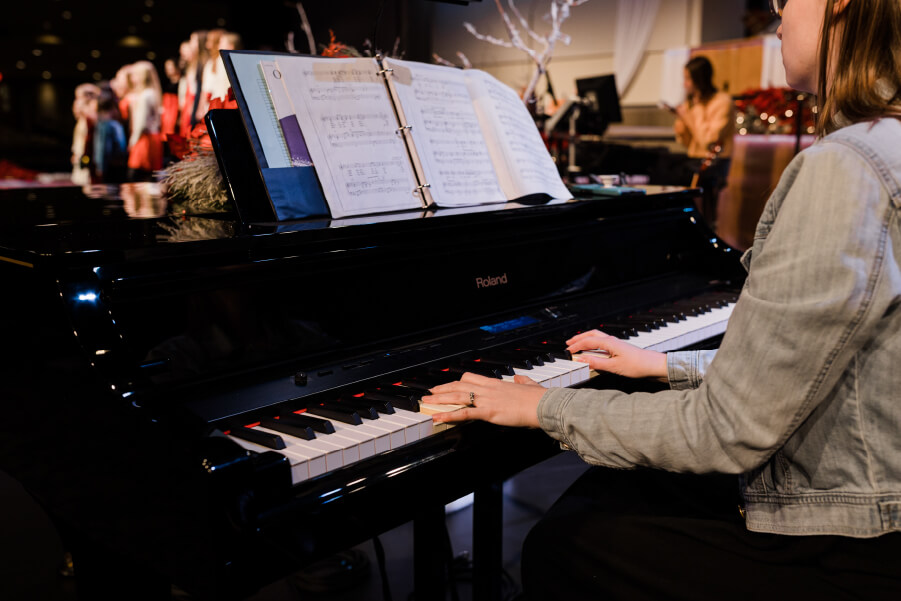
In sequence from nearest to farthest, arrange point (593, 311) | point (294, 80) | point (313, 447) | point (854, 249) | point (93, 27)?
point (854, 249) < point (313, 447) < point (294, 80) < point (593, 311) < point (93, 27)

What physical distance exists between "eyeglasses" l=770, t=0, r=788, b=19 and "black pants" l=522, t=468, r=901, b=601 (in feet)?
2.70

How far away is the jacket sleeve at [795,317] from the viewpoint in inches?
36.1

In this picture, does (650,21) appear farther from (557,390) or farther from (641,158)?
(557,390)

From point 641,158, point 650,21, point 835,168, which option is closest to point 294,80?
point 835,168

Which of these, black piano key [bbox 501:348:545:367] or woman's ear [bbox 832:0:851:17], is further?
black piano key [bbox 501:348:545:367]

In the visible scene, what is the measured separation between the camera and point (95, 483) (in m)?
1.22

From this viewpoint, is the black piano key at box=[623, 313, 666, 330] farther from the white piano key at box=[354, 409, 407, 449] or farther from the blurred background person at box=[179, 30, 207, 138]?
the blurred background person at box=[179, 30, 207, 138]

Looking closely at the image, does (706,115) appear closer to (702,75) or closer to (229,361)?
(702,75)

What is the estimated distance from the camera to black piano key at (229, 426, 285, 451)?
1.11 meters

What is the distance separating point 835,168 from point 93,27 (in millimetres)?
13010

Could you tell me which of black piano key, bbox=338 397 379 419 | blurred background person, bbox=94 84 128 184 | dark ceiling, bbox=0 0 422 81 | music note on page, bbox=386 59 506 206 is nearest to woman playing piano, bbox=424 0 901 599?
black piano key, bbox=338 397 379 419

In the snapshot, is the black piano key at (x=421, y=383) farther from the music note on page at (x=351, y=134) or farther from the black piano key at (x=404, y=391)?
the music note on page at (x=351, y=134)

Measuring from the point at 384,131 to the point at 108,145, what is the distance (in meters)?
6.94

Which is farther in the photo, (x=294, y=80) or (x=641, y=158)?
(x=641, y=158)
